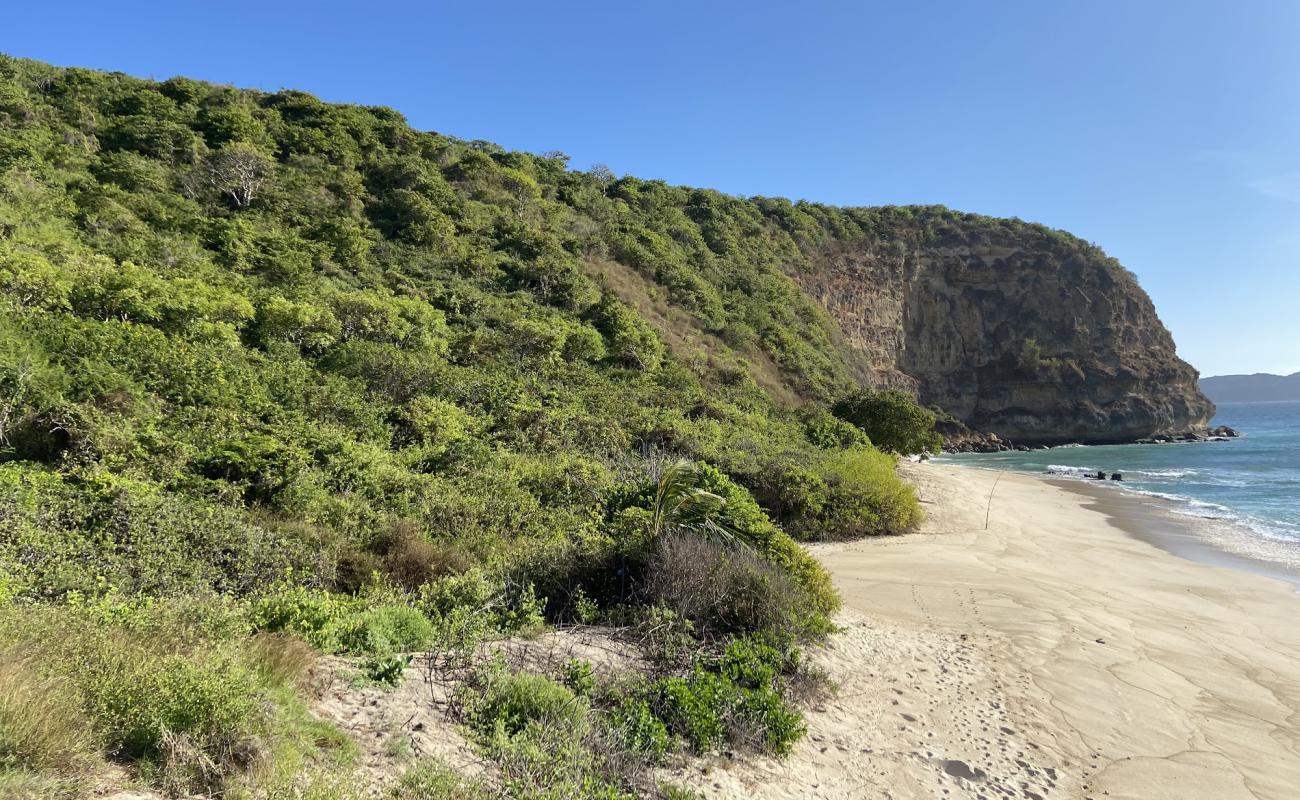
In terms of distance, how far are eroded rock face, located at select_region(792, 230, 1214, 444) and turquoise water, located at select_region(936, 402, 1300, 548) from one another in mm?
6236

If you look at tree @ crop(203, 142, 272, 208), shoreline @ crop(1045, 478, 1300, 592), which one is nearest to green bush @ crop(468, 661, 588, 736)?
shoreline @ crop(1045, 478, 1300, 592)

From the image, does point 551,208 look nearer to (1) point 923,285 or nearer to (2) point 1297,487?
(2) point 1297,487

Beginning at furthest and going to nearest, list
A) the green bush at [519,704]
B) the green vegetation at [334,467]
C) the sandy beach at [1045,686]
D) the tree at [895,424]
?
1. the tree at [895,424]
2. the sandy beach at [1045,686]
3. the green bush at [519,704]
4. the green vegetation at [334,467]

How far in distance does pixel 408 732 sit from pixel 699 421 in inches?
641

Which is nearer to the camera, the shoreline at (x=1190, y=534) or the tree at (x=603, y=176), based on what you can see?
the shoreline at (x=1190, y=534)

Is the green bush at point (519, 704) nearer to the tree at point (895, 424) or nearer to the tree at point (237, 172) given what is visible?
the tree at point (895, 424)

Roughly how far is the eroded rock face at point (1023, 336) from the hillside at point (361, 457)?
29.7m

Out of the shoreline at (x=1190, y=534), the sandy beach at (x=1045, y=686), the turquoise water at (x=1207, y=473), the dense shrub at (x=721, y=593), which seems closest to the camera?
the sandy beach at (x=1045, y=686)

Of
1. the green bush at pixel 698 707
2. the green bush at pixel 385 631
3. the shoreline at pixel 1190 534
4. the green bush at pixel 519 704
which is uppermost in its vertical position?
the green bush at pixel 385 631

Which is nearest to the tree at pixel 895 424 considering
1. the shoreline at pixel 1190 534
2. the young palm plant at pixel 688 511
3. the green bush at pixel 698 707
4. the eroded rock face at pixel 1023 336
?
the shoreline at pixel 1190 534

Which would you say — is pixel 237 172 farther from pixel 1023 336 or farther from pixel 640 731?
pixel 1023 336

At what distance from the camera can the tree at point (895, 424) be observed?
24312mm

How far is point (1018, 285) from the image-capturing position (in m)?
67.8

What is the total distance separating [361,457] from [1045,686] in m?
10.4
